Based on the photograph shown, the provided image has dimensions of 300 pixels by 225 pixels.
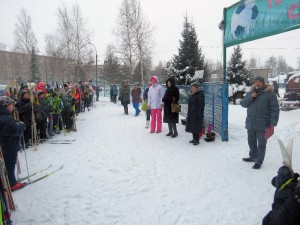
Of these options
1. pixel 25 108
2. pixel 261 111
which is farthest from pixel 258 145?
pixel 25 108

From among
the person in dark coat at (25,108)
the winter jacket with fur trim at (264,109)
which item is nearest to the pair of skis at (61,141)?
the person in dark coat at (25,108)

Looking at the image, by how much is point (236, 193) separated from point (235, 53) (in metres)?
23.6

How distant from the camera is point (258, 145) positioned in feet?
16.7

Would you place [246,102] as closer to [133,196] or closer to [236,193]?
[236,193]

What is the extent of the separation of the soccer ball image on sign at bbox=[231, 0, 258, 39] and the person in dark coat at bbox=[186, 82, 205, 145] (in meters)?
1.70

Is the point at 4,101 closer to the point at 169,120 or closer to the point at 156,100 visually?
the point at 169,120

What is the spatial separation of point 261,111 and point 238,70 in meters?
22.0

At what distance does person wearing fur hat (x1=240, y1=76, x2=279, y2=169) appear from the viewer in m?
4.82

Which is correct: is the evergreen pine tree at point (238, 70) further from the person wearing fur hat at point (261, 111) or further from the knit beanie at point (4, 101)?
the knit beanie at point (4, 101)

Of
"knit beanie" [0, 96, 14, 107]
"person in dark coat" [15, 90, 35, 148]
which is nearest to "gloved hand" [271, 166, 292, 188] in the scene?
"knit beanie" [0, 96, 14, 107]

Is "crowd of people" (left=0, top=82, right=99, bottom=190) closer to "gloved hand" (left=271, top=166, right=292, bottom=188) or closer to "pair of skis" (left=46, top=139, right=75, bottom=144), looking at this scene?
"pair of skis" (left=46, top=139, right=75, bottom=144)

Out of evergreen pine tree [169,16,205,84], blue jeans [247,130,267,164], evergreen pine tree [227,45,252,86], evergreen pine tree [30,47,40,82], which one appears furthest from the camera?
evergreen pine tree [30,47,40,82]

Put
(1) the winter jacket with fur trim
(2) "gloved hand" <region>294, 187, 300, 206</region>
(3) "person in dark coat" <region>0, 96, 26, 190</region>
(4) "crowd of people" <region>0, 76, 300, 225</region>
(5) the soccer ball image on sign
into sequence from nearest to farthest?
1. (2) "gloved hand" <region>294, 187, 300, 206</region>
2. (4) "crowd of people" <region>0, 76, 300, 225</region>
3. (3) "person in dark coat" <region>0, 96, 26, 190</region>
4. (1) the winter jacket with fur trim
5. (5) the soccer ball image on sign

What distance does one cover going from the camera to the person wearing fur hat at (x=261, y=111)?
4.82 m
